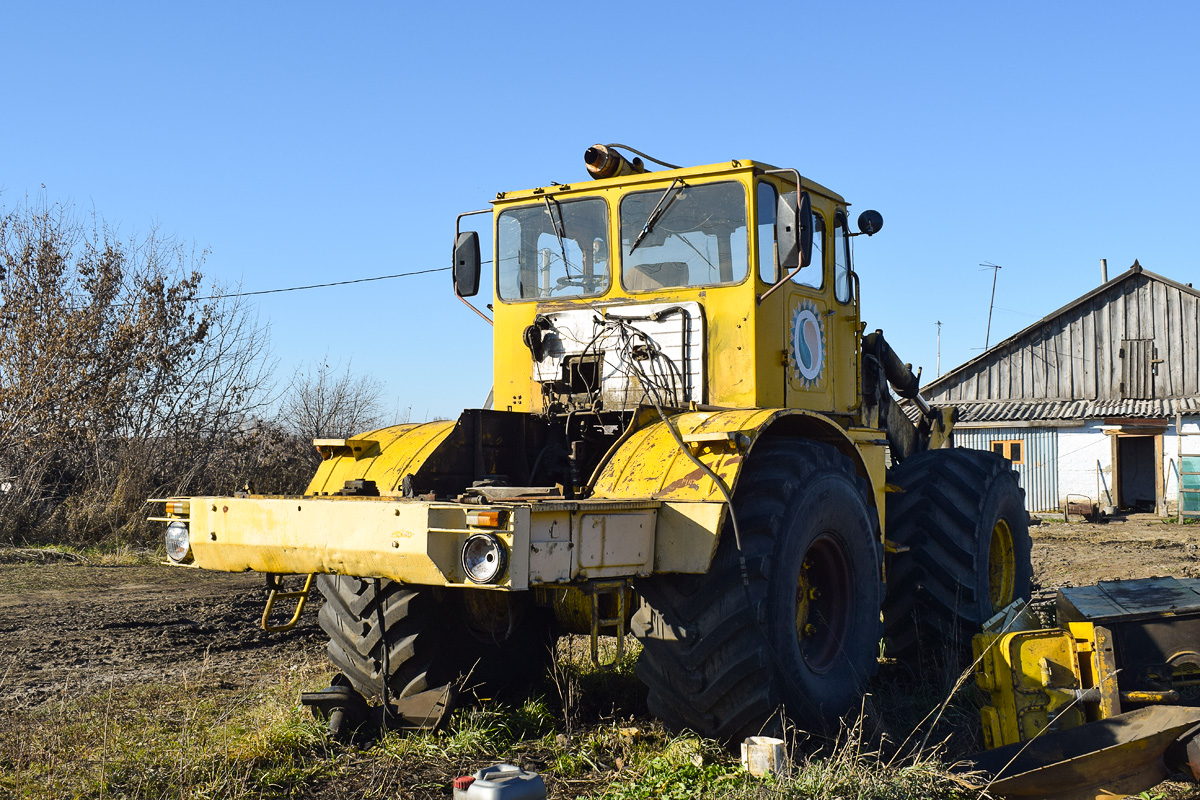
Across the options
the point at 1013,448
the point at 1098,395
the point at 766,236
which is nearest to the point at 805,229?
the point at 766,236

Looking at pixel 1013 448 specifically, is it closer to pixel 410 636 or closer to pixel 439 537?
pixel 410 636

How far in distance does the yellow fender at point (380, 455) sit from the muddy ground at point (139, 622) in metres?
1.77

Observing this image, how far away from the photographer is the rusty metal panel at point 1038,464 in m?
25.7

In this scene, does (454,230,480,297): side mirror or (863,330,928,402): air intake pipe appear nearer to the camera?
(454,230,480,297): side mirror

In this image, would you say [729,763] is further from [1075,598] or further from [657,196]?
[657,196]

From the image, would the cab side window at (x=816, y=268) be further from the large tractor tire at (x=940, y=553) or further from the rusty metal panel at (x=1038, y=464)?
the rusty metal panel at (x=1038, y=464)

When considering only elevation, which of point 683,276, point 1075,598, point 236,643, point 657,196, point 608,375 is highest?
point 657,196

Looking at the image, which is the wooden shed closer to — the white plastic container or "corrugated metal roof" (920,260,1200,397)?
"corrugated metal roof" (920,260,1200,397)

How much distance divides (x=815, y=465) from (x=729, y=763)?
1497 millimetres

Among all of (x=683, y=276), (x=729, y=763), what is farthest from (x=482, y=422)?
(x=729, y=763)

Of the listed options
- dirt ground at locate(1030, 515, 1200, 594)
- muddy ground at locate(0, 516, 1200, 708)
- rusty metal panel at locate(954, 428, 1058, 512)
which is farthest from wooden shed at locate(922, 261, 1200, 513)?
muddy ground at locate(0, 516, 1200, 708)

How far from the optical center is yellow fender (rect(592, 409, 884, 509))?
4.64m

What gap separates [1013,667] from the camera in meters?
5.02

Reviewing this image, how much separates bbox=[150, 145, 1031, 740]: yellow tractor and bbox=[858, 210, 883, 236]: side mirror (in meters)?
0.02
